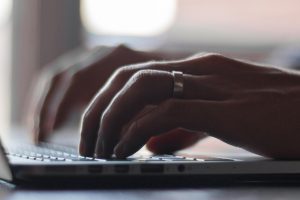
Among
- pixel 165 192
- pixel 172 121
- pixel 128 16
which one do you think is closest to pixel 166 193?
pixel 165 192

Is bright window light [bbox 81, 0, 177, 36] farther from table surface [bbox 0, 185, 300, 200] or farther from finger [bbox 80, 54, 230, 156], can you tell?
table surface [bbox 0, 185, 300, 200]

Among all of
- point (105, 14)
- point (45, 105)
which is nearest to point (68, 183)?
point (45, 105)

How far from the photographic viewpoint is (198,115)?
2.45ft

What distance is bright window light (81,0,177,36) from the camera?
2693 millimetres

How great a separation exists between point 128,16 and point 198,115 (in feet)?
6.56

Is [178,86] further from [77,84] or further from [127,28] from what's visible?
[127,28]

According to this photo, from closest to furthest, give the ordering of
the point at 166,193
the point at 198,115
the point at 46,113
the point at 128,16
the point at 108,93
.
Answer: the point at 166,193 < the point at 198,115 < the point at 108,93 < the point at 46,113 < the point at 128,16

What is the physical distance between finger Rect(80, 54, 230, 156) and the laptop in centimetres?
9

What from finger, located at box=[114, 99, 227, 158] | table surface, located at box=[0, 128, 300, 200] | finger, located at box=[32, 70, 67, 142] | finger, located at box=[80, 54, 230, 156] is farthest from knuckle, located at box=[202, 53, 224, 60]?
finger, located at box=[32, 70, 67, 142]

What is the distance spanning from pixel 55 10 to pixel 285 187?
7.10 ft

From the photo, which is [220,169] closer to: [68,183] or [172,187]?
[172,187]

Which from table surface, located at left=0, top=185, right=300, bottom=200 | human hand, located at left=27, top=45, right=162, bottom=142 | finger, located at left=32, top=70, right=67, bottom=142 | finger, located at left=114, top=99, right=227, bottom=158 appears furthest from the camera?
human hand, located at left=27, top=45, right=162, bottom=142

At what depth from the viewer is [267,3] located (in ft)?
9.00

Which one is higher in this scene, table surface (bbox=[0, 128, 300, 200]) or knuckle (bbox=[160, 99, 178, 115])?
knuckle (bbox=[160, 99, 178, 115])
